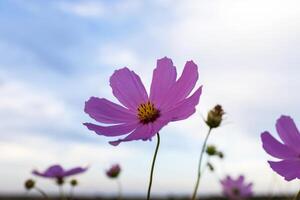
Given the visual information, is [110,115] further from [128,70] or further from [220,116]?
[220,116]

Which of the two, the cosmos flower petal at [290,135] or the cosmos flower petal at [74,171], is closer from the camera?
the cosmos flower petal at [290,135]

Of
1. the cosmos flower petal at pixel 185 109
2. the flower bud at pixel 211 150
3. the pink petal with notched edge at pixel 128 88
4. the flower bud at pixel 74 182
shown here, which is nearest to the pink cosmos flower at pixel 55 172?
the flower bud at pixel 74 182

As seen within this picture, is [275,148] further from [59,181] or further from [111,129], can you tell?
[59,181]

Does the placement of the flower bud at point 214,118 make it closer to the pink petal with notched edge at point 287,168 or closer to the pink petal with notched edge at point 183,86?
the pink petal with notched edge at point 183,86

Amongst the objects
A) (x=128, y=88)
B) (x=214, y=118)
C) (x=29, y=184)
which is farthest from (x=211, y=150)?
(x=128, y=88)

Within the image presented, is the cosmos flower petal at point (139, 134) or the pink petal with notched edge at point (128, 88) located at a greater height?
the pink petal with notched edge at point (128, 88)

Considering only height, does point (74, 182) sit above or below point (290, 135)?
above
